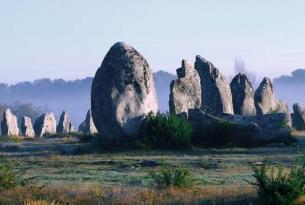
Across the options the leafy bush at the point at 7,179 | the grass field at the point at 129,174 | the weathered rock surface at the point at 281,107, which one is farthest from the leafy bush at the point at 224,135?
the weathered rock surface at the point at 281,107

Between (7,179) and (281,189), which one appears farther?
(7,179)

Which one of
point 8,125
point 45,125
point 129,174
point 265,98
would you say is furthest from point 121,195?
point 8,125

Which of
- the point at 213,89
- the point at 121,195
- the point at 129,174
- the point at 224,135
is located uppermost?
the point at 213,89

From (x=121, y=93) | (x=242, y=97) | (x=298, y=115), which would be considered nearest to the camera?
(x=121, y=93)

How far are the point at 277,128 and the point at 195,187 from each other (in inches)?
551

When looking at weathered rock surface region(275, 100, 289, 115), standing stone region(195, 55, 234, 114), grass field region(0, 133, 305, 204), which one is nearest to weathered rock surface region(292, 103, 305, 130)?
weathered rock surface region(275, 100, 289, 115)

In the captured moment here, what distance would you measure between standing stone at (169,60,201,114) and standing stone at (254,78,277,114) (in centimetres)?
826

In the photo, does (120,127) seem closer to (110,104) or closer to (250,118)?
(110,104)

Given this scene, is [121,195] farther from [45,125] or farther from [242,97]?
[45,125]

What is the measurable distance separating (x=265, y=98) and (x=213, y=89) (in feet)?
24.6

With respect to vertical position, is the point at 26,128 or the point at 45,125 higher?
the point at 45,125

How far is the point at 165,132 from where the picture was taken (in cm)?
2827

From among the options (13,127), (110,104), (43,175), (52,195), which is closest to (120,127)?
(110,104)

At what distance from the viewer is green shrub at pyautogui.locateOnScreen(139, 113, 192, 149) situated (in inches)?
1092
